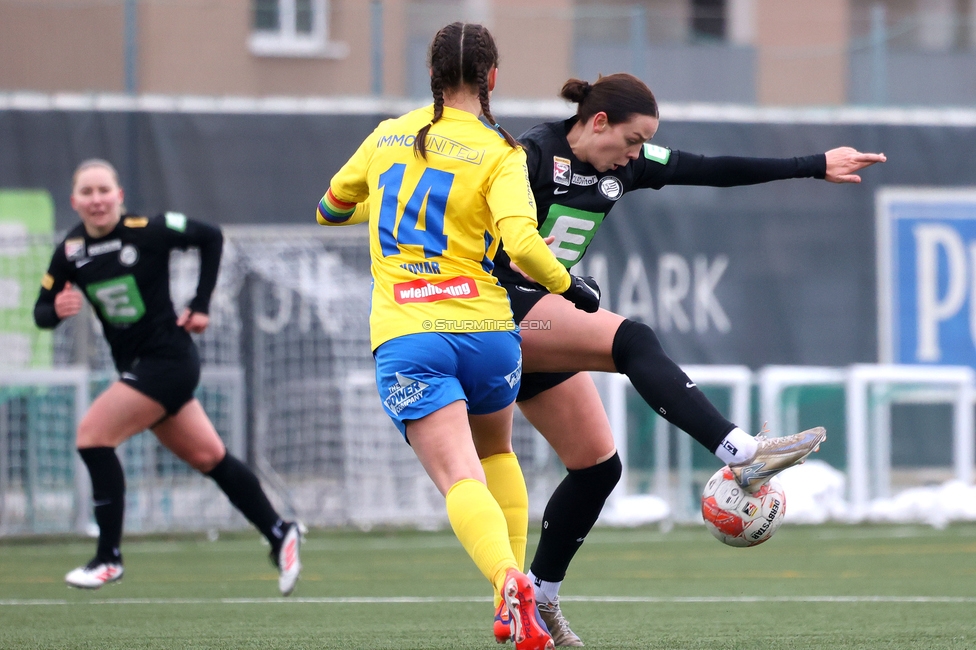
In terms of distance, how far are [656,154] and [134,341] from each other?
308 centimetres

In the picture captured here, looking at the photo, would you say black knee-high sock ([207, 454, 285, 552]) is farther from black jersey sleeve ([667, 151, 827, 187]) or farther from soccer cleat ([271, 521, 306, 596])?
black jersey sleeve ([667, 151, 827, 187])

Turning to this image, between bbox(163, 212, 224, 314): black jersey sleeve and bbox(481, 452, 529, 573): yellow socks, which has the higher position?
bbox(163, 212, 224, 314): black jersey sleeve

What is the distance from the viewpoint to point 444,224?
3.82m

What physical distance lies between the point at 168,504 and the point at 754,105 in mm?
5691

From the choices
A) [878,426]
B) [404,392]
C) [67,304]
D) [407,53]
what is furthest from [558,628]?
[407,53]

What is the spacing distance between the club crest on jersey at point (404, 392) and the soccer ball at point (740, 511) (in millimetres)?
1013

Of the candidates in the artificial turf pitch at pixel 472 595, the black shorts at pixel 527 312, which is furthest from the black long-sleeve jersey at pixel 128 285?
the black shorts at pixel 527 312

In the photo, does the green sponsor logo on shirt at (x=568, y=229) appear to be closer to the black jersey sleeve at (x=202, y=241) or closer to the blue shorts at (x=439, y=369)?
the blue shorts at (x=439, y=369)

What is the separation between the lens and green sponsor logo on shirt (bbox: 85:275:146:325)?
666 centimetres

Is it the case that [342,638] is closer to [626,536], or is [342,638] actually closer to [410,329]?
[410,329]

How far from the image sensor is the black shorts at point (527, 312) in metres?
4.45

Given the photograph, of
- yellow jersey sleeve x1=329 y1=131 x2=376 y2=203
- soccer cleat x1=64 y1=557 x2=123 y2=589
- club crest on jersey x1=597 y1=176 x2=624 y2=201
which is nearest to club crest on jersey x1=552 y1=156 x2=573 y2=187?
club crest on jersey x1=597 y1=176 x2=624 y2=201

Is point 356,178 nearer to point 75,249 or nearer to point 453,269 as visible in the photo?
point 453,269

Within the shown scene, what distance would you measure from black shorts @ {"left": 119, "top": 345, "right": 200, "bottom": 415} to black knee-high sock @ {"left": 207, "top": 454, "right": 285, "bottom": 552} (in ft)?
1.21
